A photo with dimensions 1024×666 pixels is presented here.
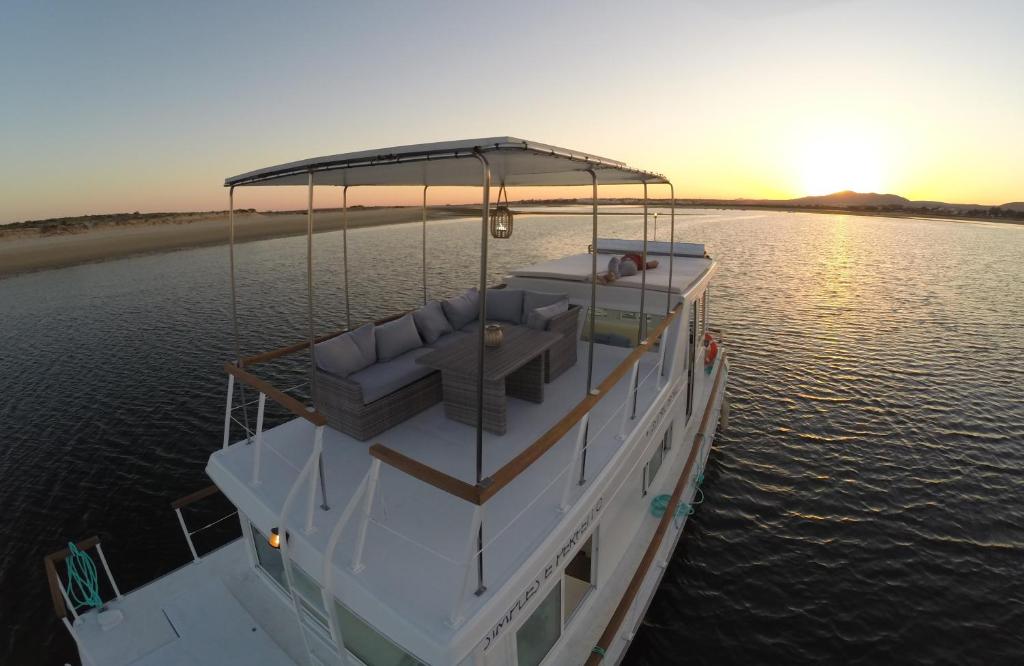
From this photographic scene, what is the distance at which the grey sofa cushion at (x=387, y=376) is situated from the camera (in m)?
6.65

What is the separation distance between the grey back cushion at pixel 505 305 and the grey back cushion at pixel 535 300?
0.34 ft

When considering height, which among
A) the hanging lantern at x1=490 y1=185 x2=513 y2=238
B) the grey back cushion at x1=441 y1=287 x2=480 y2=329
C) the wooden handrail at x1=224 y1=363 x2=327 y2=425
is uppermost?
the hanging lantern at x1=490 y1=185 x2=513 y2=238

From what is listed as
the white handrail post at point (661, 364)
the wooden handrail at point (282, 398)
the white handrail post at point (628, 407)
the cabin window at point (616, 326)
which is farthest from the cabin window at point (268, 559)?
the cabin window at point (616, 326)

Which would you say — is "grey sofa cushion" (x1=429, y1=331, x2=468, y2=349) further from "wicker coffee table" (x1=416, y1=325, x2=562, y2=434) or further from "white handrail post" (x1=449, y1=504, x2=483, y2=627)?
"white handrail post" (x1=449, y1=504, x2=483, y2=627)

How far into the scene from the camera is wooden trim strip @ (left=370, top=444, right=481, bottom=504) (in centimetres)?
325

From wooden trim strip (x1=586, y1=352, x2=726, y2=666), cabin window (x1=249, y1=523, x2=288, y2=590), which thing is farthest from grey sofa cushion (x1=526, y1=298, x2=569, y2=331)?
cabin window (x1=249, y1=523, x2=288, y2=590)

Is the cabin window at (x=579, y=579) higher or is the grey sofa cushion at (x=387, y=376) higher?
the grey sofa cushion at (x=387, y=376)

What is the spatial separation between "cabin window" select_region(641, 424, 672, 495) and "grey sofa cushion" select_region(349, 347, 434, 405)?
408cm

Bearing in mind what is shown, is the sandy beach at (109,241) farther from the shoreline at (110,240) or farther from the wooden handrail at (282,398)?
the wooden handrail at (282,398)

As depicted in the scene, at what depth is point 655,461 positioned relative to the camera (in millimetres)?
8531

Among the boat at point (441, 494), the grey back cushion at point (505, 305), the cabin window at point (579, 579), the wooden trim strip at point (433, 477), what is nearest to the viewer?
the wooden trim strip at point (433, 477)

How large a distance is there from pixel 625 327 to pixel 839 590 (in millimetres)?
6399

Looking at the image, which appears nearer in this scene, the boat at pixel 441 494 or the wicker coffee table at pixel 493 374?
the boat at pixel 441 494

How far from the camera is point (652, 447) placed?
770cm
